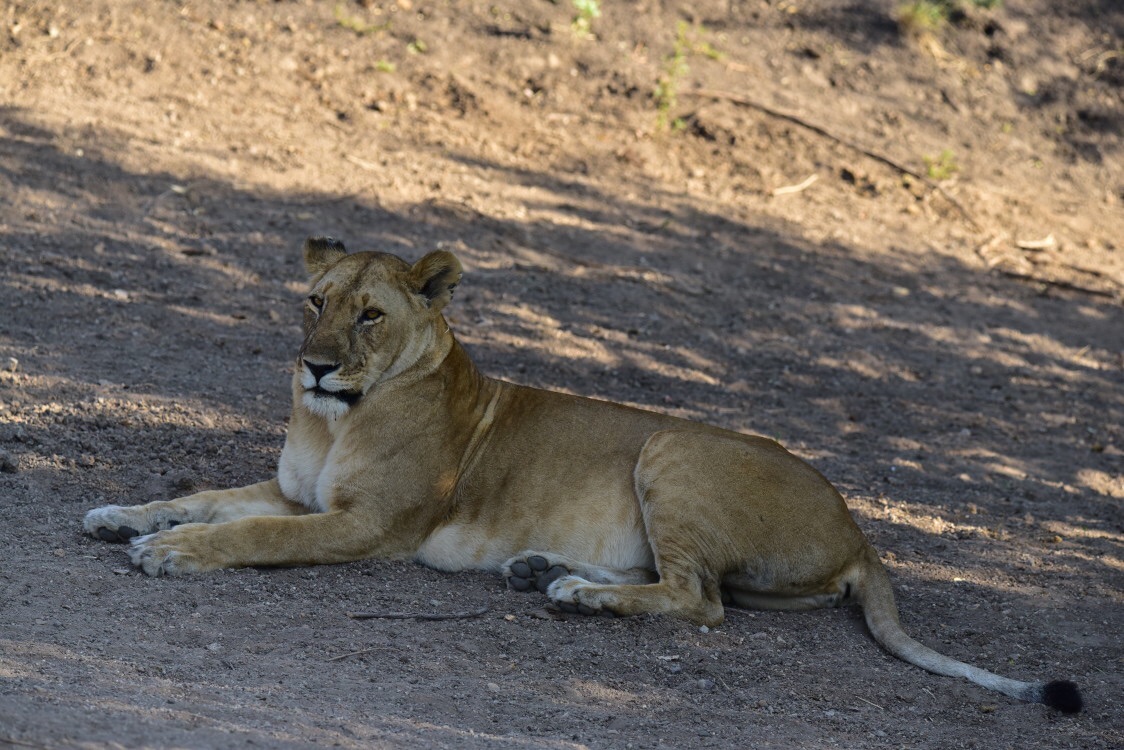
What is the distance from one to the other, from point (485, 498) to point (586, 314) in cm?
337

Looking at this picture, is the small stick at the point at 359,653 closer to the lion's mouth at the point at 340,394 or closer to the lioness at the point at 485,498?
the lioness at the point at 485,498

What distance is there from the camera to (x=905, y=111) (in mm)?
11391

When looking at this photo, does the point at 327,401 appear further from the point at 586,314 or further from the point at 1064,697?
the point at 586,314

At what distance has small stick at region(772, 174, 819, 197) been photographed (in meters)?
10.2

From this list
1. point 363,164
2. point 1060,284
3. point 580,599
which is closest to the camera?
point 580,599

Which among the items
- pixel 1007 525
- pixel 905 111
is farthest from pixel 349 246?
pixel 905 111

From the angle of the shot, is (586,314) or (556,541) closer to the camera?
(556,541)

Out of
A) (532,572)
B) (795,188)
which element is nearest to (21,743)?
(532,572)

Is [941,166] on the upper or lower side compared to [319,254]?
upper

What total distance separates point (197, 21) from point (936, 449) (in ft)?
21.5

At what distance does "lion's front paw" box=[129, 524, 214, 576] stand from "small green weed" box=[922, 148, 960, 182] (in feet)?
25.8

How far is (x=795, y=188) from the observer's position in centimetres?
1029

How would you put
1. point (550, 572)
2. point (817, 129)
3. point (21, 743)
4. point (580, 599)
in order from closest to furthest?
point (21, 743) < point (580, 599) < point (550, 572) < point (817, 129)

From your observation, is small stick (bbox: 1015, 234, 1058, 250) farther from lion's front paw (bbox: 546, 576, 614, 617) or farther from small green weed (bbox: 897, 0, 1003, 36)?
lion's front paw (bbox: 546, 576, 614, 617)
